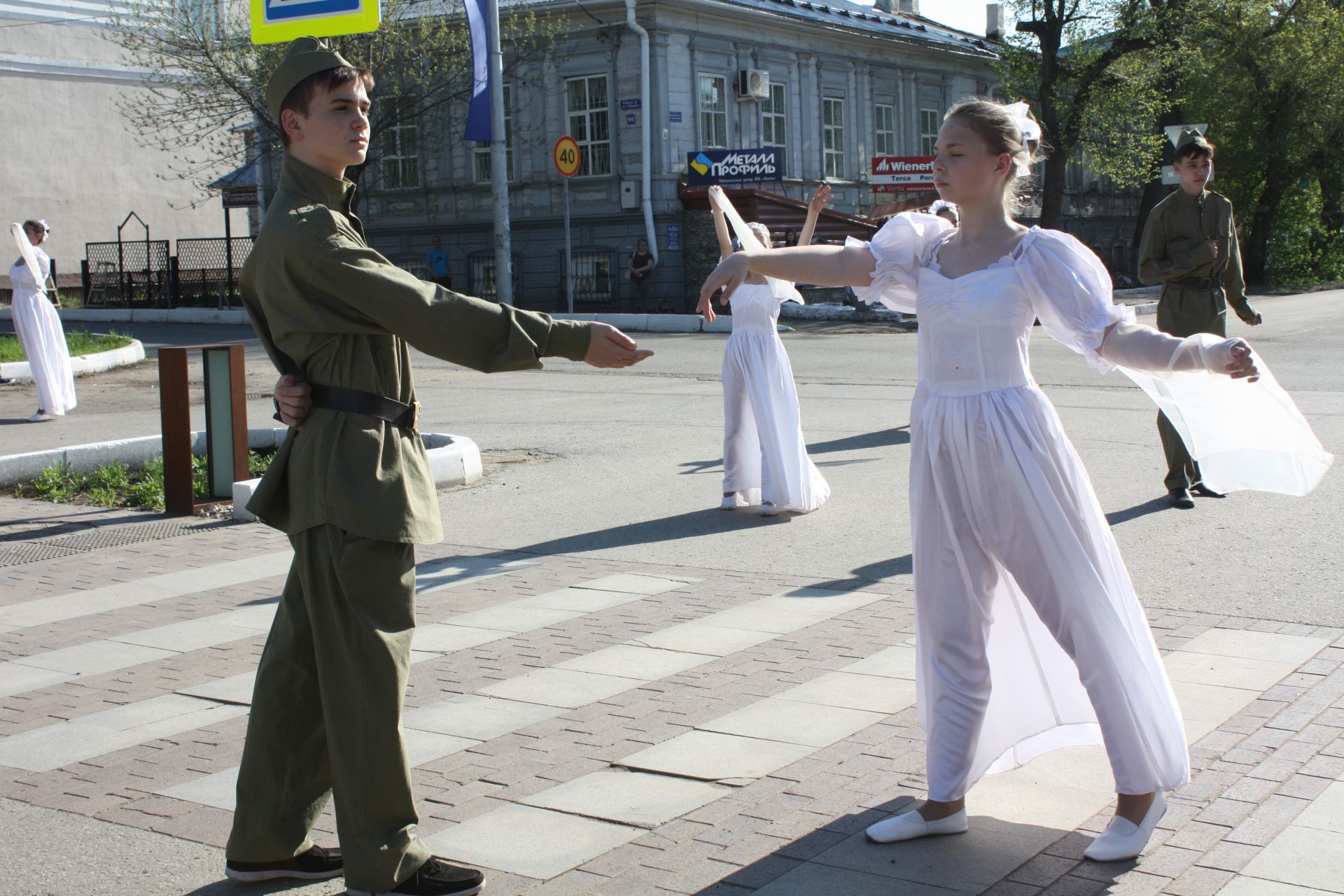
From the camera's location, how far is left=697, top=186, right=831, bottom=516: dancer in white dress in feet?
29.8

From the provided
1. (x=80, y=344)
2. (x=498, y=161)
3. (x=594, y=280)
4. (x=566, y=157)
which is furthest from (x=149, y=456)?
(x=594, y=280)

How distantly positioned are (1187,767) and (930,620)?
0.77m

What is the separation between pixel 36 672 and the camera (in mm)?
5957

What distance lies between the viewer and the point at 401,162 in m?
38.4

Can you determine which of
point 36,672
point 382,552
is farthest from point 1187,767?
point 36,672

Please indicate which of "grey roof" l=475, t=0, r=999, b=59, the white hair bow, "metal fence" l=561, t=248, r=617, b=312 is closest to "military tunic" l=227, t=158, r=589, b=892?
the white hair bow

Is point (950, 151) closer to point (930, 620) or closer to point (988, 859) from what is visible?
point (930, 620)

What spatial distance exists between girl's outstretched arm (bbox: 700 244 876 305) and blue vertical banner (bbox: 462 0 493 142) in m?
20.8

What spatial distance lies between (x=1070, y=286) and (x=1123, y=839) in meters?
1.48

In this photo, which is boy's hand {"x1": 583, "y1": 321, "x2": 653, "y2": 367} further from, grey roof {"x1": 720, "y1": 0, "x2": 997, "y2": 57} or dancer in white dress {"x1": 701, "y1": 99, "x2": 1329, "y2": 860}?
grey roof {"x1": 720, "y1": 0, "x2": 997, "y2": 57}

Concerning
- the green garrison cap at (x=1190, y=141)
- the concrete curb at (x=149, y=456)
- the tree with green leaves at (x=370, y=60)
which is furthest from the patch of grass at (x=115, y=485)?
the tree with green leaves at (x=370, y=60)

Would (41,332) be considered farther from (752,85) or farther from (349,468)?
(752,85)

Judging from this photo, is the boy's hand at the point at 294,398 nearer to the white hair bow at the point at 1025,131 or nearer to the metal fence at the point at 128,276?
the white hair bow at the point at 1025,131

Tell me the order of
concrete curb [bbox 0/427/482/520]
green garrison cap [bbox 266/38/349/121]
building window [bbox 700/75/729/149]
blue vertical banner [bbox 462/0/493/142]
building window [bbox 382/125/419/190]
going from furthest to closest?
building window [bbox 382/125/419/190] < building window [bbox 700/75/729/149] < blue vertical banner [bbox 462/0/493/142] < concrete curb [bbox 0/427/482/520] < green garrison cap [bbox 266/38/349/121]
